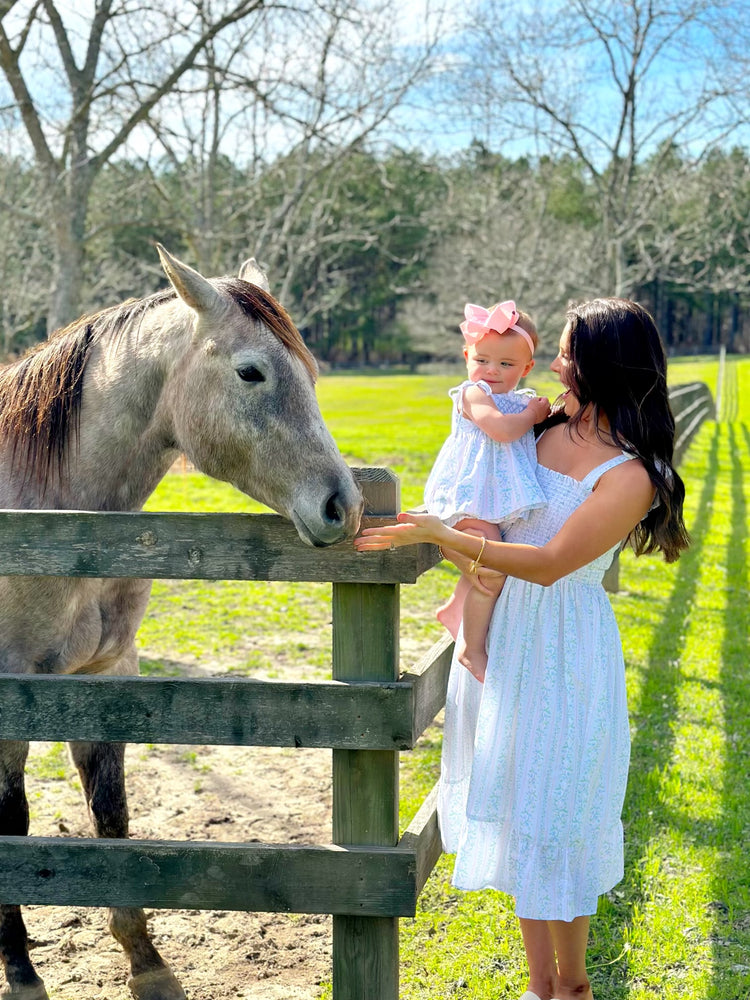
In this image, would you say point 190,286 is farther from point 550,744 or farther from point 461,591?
point 550,744

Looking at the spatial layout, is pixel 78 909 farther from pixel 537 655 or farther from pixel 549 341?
pixel 549 341

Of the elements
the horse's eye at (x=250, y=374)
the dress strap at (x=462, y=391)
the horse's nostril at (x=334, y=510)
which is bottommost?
the horse's nostril at (x=334, y=510)

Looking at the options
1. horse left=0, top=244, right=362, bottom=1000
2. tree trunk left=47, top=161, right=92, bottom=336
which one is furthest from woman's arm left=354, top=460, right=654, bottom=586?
tree trunk left=47, top=161, right=92, bottom=336

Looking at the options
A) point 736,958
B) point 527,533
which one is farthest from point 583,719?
point 736,958

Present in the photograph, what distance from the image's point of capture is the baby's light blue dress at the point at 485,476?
91.4 inches

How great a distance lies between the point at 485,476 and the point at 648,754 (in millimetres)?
2976

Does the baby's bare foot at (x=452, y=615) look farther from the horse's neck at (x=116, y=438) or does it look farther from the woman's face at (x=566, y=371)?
the horse's neck at (x=116, y=438)

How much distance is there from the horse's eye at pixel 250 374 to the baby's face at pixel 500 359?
585 mm

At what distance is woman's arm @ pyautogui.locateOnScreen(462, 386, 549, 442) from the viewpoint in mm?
2326

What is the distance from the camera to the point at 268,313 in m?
2.62

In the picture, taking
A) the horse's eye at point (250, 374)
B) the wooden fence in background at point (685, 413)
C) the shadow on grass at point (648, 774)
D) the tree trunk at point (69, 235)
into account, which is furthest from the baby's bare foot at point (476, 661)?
the tree trunk at point (69, 235)

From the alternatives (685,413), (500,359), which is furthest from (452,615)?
(685,413)

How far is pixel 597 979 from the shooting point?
9.59 ft

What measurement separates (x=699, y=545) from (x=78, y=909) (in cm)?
833
